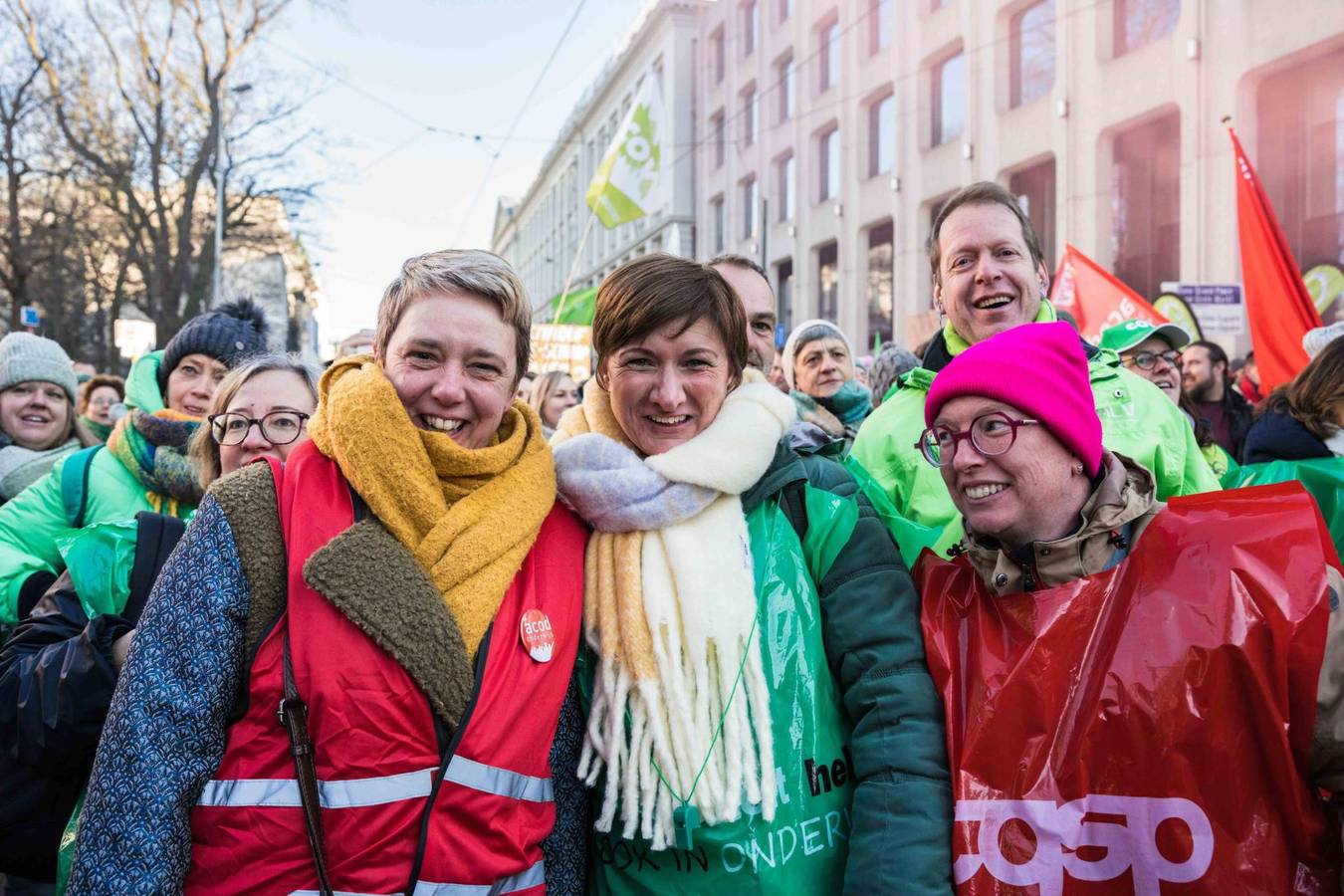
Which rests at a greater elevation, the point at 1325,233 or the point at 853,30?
the point at 853,30

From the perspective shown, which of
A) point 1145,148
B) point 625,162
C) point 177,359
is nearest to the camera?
point 177,359

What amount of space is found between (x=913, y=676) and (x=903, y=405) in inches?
41.9

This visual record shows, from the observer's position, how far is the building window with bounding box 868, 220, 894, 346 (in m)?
20.8

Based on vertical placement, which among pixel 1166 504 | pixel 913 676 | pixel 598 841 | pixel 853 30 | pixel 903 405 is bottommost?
pixel 598 841

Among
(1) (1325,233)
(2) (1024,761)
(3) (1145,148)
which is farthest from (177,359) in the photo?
(3) (1145,148)

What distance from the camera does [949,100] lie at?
18.5m

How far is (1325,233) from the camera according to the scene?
11.5 m

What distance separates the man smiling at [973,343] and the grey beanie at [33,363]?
13.6ft

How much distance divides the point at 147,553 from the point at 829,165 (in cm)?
2286

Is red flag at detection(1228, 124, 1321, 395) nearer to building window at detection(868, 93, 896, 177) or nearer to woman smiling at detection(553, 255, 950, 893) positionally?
woman smiling at detection(553, 255, 950, 893)

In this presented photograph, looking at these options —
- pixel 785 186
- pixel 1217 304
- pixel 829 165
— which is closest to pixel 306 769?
pixel 1217 304

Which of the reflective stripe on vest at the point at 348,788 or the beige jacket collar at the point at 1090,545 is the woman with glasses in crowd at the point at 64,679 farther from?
the beige jacket collar at the point at 1090,545

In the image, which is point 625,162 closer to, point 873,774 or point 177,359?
point 177,359

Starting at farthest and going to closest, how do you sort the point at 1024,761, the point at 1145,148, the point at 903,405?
the point at 1145,148 < the point at 903,405 < the point at 1024,761
